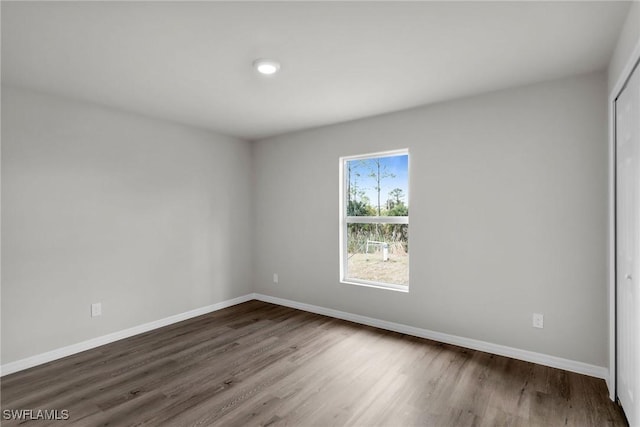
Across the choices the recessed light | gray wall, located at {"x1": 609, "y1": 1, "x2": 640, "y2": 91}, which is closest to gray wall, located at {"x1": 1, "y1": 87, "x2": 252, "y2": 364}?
the recessed light

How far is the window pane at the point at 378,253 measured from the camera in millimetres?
3711

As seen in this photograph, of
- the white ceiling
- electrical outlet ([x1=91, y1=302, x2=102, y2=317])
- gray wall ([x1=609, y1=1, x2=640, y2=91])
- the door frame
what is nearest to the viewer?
gray wall ([x1=609, y1=1, x2=640, y2=91])

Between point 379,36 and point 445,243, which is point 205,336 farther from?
point 379,36

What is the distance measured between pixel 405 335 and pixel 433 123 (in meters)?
2.23

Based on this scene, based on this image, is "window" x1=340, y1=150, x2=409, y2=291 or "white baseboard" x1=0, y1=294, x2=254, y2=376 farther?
"window" x1=340, y1=150, x2=409, y2=291

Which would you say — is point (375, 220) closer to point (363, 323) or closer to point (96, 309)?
point (363, 323)

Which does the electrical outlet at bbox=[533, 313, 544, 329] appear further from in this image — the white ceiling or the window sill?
the white ceiling

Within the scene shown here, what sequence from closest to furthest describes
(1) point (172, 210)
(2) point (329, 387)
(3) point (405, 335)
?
(2) point (329, 387)
(3) point (405, 335)
(1) point (172, 210)

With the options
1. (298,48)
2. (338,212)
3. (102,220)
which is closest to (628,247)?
(298,48)

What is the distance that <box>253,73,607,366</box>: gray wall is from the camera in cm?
260

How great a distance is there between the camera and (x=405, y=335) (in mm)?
3469

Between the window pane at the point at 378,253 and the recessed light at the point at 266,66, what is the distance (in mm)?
2159

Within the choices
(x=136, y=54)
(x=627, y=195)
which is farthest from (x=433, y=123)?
(x=136, y=54)

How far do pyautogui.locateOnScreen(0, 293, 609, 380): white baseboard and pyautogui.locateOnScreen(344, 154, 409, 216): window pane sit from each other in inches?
50.0
